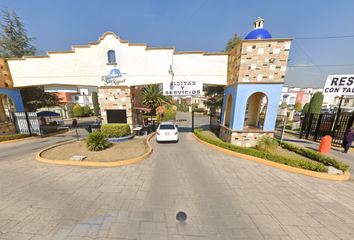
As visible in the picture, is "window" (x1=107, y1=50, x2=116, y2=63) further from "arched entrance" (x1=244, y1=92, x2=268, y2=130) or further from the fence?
the fence

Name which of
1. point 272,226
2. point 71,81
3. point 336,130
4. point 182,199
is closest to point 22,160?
point 71,81

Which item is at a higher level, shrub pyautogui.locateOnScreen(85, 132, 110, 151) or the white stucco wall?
the white stucco wall

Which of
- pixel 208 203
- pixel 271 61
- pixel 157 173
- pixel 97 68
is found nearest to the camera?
pixel 208 203

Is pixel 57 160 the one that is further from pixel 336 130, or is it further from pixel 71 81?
pixel 336 130

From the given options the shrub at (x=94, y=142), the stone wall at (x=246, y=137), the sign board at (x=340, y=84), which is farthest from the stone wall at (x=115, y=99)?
the sign board at (x=340, y=84)

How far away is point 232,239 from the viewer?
2.53 metres

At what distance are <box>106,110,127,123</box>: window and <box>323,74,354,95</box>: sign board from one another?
1584cm

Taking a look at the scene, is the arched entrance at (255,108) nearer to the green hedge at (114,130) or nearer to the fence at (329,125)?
the fence at (329,125)

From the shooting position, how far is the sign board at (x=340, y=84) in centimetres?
800

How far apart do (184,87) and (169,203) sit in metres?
7.57

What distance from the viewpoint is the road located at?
2689 millimetres

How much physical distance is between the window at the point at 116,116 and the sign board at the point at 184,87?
4557mm

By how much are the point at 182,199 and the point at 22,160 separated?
8807mm

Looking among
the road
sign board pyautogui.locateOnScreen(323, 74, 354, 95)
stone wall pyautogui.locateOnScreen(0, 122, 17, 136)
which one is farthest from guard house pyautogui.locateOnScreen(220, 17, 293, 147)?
stone wall pyautogui.locateOnScreen(0, 122, 17, 136)
